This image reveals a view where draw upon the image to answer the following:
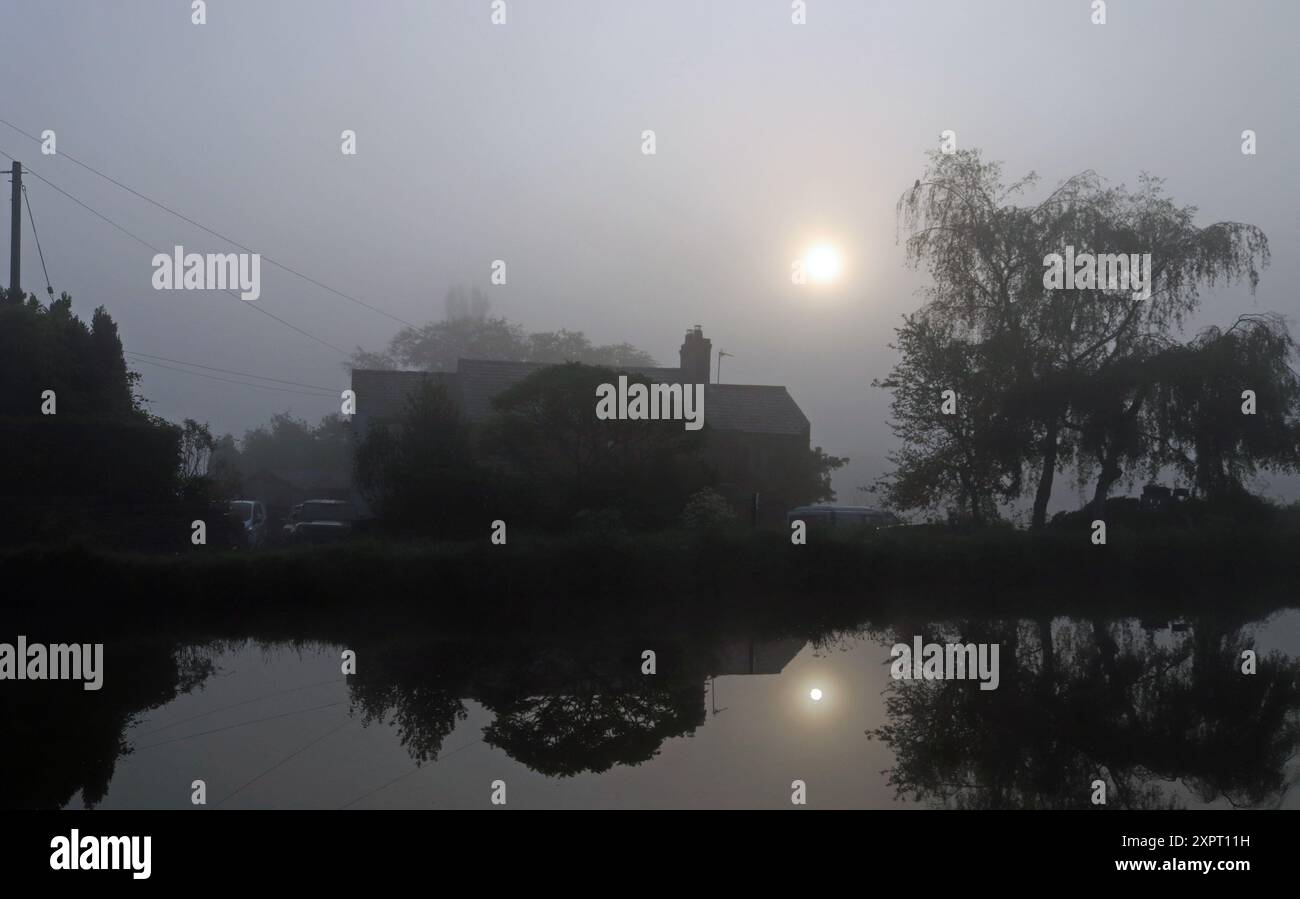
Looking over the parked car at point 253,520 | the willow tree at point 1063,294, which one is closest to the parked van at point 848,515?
the willow tree at point 1063,294

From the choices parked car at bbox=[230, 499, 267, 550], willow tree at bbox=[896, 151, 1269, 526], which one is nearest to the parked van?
willow tree at bbox=[896, 151, 1269, 526]

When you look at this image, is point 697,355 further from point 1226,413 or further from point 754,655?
point 754,655

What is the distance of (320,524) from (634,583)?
12870 mm

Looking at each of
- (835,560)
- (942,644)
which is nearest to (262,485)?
(835,560)

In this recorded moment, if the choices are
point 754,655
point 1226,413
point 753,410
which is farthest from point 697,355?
point 754,655

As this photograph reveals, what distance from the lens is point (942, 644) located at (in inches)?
652

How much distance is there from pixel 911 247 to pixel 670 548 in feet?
51.1

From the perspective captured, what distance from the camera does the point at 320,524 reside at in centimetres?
3098

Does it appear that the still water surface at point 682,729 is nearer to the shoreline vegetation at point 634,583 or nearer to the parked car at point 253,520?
the shoreline vegetation at point 634,583

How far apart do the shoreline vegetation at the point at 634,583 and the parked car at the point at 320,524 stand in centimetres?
565

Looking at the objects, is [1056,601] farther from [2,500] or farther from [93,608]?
[2,500]

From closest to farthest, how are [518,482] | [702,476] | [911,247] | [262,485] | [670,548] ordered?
[670,548] → [518,482] → [702,476] → [911,247] → [262,485]
